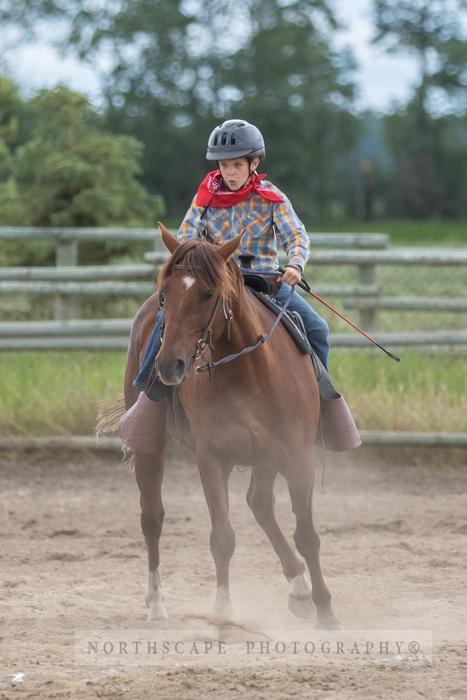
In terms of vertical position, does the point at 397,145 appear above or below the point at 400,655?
above

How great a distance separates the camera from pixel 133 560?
6727mm

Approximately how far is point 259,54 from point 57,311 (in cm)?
2365

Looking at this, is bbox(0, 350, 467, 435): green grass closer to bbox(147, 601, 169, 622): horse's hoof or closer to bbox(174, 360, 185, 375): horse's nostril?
bbox(147, 601, 169, 622): horse's hoof

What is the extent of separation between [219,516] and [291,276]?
106 cm

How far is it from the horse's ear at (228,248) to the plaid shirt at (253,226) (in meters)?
0.57

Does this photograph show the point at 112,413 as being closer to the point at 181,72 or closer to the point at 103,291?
the point at 103,291

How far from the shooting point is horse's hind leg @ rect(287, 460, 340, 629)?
527 centimetres

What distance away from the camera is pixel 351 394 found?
933 cm

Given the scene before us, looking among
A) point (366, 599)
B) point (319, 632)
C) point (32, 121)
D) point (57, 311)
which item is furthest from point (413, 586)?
point (32, 121)

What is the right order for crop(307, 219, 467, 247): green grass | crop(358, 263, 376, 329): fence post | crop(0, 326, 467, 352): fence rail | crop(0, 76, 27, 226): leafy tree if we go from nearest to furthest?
crop(0, 326, 467, 352): fence rail
crop(358, 263, 376, 329): fence post
crop(0, 76, 27, 226): leafy tree
crop(307, 219, 467, 247): green grass

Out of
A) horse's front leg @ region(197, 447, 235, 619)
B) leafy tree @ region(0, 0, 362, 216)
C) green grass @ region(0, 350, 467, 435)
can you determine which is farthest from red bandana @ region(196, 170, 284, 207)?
leafy tree @ region(0, 0, 362, 216)

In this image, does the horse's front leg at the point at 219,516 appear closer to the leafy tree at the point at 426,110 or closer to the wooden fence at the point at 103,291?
the wooden fence at the point at 103,291

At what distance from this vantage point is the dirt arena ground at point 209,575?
4.44 m

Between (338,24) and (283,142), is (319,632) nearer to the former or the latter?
(283,142)
